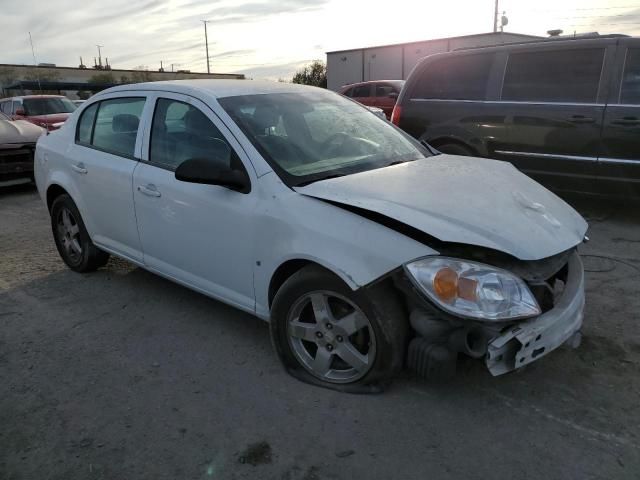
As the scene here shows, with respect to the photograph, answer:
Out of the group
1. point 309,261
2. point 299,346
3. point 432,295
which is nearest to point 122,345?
point 299,346

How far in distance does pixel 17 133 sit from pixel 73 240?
5486 mm

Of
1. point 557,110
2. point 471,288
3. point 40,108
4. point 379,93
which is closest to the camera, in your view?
point 471,288

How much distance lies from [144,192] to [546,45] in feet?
16.0

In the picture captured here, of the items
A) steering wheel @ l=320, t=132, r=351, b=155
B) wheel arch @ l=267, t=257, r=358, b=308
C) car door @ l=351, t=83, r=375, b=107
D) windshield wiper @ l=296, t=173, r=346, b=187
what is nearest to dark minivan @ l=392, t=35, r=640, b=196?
steering wheel @ l=320, t=132, r=351, b=155

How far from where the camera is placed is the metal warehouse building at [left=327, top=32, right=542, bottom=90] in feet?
74.4

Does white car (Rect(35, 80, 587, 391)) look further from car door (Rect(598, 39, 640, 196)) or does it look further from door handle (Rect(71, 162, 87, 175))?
car door (Rect(598, 39, 640, 196))

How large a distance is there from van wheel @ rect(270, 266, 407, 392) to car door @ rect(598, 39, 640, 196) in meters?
4.22

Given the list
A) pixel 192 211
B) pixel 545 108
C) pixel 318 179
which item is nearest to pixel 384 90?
pixel 545 108

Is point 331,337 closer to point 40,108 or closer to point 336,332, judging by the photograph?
point 336,332

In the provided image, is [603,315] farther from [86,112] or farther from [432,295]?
[86,112]

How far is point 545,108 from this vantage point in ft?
20.0

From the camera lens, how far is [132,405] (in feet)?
9.48

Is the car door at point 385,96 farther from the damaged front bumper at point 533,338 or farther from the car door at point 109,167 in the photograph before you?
the damaged front bumper at point 533,338

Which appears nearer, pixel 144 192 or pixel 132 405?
pixel 132 405
